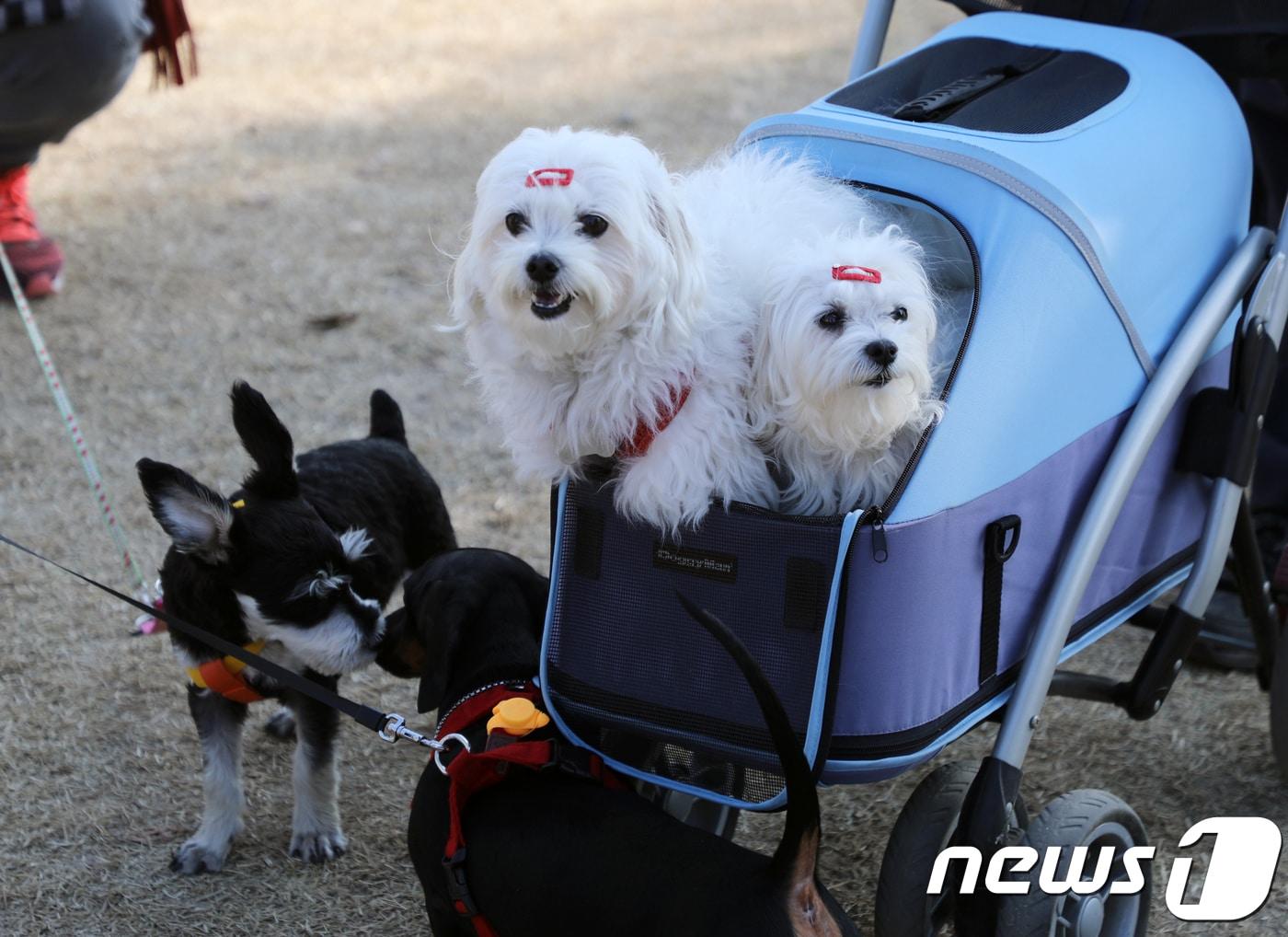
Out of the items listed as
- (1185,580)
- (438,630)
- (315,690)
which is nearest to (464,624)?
(438,630)

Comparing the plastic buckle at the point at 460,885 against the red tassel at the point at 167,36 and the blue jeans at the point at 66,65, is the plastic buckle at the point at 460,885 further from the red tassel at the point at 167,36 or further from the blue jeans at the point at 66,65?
the red tassel at the point at 167,36

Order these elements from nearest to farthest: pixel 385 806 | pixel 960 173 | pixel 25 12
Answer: pixel 960 173
pixel 385 806
pixel 25 12

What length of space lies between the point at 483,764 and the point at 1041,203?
1.14 m

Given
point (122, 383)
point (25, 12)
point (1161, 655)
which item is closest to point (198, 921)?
point (1161, 655)

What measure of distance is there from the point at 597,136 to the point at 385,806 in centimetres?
144

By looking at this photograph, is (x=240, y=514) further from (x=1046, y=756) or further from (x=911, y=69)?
(x=1046, y=756)

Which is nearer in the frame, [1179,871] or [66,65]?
[1179,871]

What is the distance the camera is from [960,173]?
2.02 m

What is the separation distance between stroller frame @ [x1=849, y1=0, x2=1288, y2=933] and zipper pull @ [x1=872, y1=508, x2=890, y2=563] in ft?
1.13

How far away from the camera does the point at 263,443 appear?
2.26m

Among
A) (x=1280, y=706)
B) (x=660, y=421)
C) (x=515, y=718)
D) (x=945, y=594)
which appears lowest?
(x=1280, y=706)

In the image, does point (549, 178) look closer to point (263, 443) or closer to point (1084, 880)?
point (263, 443)

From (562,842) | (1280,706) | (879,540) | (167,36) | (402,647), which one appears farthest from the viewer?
(167,36)

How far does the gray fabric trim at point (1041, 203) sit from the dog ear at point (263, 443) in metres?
1.03
